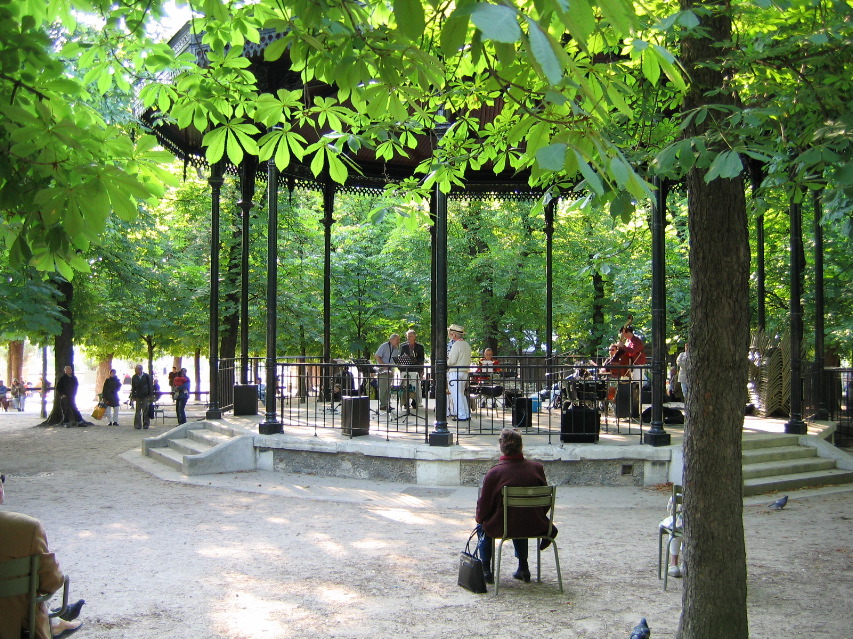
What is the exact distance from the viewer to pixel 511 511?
21.0 ft

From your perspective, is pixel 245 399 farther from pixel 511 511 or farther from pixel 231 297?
pixel 511 511

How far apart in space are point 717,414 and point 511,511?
2528 millimetres

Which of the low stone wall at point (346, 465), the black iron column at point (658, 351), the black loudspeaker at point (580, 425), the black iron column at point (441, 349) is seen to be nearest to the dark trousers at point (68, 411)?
the low stone wall at point (346, 465)

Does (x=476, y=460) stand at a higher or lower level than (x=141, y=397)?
lower

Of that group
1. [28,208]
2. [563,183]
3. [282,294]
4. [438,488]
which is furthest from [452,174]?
[282,294]

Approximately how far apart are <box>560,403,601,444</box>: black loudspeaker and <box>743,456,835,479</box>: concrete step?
219cm

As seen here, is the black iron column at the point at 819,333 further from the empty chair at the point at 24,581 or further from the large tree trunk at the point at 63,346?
the large tree trunk at the point at 63,346

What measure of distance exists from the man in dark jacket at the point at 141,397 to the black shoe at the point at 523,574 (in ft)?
54.0

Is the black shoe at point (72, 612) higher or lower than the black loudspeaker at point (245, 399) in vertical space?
lower

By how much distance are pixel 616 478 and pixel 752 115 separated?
299 inches

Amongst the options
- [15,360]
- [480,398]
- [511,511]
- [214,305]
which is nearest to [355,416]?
[480,398]

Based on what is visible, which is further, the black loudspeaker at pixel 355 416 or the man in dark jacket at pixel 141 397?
the man in dark jacket at pixel 141 397

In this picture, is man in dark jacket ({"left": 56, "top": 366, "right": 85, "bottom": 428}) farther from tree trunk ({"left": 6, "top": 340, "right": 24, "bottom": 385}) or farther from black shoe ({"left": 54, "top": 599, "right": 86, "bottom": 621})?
black shoe ({"left": 54, "top": 599, "right": 86, "bottom": 621})

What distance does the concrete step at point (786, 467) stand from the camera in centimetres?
1125
